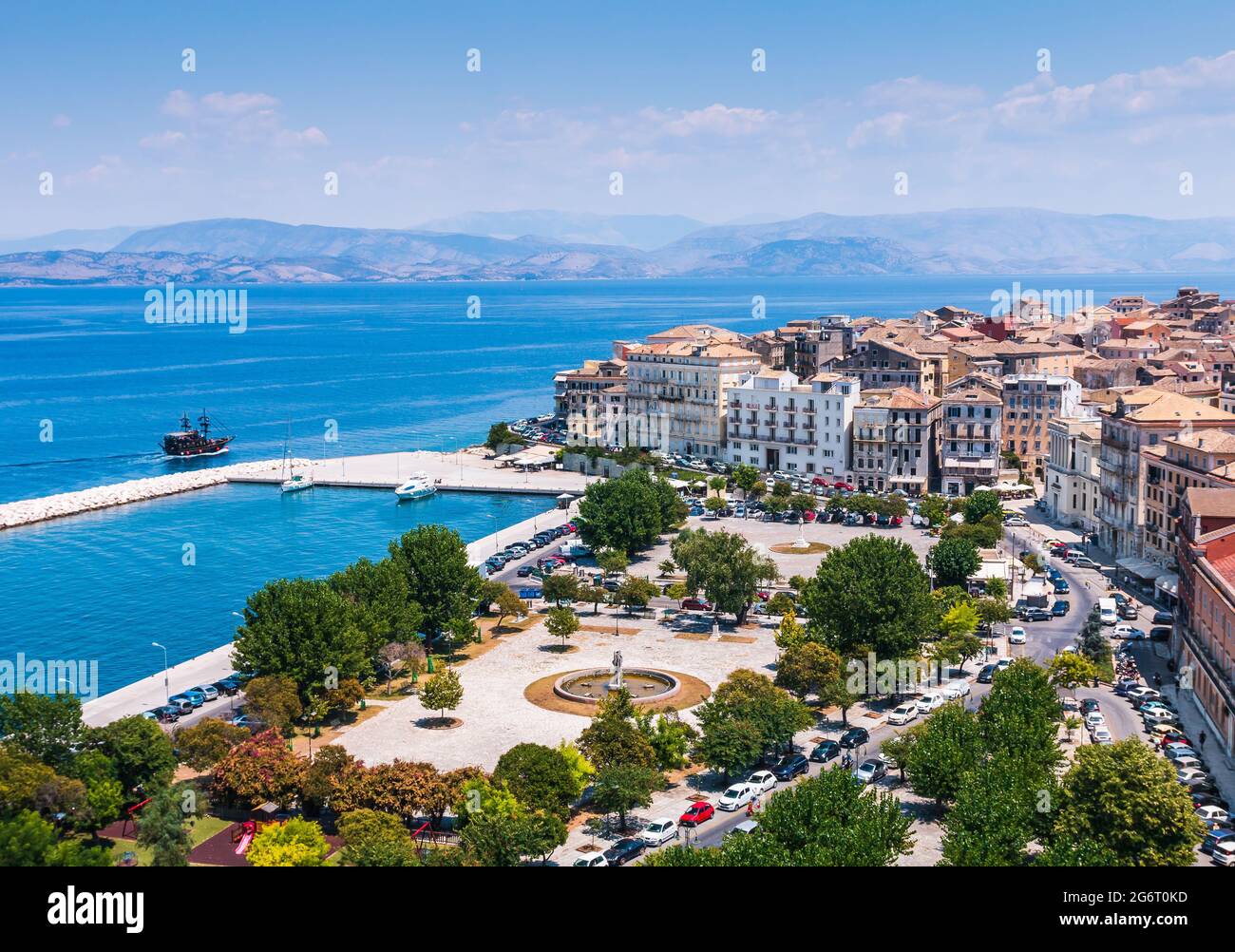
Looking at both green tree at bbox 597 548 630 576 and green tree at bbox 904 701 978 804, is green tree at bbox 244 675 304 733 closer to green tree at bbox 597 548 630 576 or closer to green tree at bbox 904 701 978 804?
green tree at bbox 904 701 978 804

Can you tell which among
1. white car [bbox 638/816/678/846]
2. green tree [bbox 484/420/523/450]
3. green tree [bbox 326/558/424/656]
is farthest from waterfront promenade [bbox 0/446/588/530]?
white car [bbox 638/816/678/846]

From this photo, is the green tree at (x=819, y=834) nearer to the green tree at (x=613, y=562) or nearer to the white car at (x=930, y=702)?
the white car at (x=930, y=702)


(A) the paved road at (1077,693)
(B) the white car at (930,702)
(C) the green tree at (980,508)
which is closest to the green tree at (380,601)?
(A) the paved road at (1077,693)

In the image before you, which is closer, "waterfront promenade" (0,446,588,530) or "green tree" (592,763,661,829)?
"green tree" (592,763,661,829)

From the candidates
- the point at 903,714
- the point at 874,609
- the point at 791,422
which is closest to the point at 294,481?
the point at 791,422
